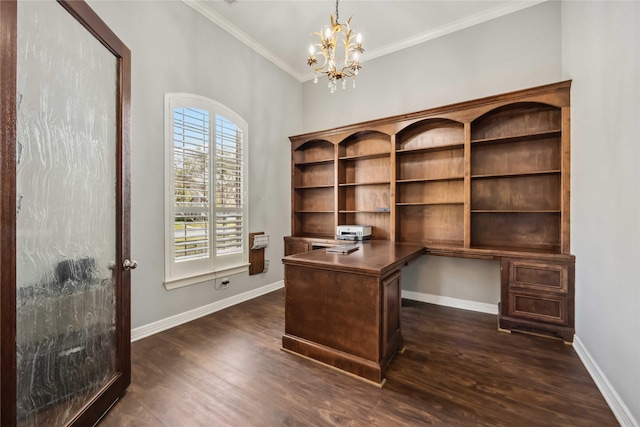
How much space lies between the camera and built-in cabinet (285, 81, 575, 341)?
261 centimetres

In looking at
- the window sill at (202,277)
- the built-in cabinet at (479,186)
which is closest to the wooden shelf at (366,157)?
the built-in cabinet at (479,186)

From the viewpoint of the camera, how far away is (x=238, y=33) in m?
3.51

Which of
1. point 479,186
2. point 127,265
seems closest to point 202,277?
point 127,265

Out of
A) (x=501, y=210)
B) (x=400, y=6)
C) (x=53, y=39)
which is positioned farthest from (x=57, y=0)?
(x=501, y=210)

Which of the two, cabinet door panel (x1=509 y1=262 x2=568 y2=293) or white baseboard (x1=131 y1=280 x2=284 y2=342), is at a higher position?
cabinet door panel (x1=509 y1=262 x2=568 y2=293)

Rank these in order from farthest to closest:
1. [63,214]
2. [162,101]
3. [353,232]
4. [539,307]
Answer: [353,232] < [162,101] < [539,307] < [63,214]

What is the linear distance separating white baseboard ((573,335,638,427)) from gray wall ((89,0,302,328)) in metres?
3.48

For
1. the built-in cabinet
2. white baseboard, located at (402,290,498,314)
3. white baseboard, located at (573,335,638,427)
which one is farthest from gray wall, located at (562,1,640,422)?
white baseboard, located at (402,290,498,314)

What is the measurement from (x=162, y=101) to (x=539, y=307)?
4291mm

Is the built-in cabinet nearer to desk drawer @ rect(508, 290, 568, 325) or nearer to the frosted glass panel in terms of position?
desk drawer @ rect(508, 290, 568, 325)

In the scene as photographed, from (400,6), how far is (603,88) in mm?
2223

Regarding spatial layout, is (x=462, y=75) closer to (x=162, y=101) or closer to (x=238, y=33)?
(x=238, y=33)

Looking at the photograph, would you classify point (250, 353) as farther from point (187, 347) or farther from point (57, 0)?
point (57, 0)

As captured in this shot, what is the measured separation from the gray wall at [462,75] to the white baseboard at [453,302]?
1.9 inches
